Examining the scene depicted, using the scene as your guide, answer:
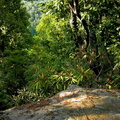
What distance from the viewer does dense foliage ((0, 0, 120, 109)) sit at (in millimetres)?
6258

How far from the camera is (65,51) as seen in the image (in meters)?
8.19

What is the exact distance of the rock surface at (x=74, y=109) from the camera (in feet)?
8.93

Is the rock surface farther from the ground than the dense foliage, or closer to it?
closer to it

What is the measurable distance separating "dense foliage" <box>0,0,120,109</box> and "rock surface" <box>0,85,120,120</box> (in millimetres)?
2219

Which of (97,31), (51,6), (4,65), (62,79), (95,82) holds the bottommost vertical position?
(95,82)

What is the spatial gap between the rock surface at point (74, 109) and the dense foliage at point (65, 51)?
222 centimetres

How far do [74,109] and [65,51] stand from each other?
5411mm

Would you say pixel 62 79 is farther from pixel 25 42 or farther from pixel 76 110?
pixel 25 42

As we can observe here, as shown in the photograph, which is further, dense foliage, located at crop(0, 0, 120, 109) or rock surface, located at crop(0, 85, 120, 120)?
dense foliage, located at crop(0, 0, 120, 109)

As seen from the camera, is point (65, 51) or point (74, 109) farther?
point (65, 51)

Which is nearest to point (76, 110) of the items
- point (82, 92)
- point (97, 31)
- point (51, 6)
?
point (82, 92)

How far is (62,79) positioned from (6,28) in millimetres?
7454

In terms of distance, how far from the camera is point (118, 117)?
260cm

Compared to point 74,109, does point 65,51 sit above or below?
above
